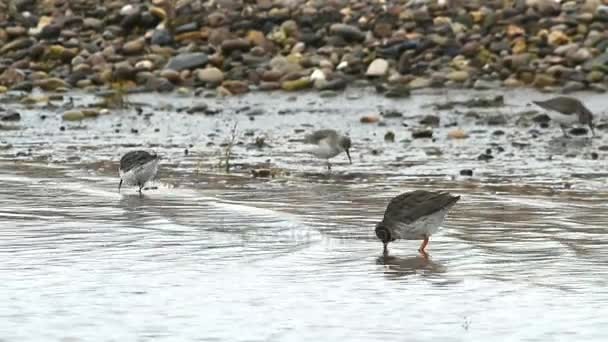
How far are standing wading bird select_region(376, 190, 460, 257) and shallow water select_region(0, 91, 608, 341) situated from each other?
0.52ft

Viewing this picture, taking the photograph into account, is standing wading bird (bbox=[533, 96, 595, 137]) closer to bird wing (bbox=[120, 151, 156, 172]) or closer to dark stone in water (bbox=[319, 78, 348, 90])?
dark stone in water (bbox=[319, 78, 348, 90])

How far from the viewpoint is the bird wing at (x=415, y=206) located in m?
11.2

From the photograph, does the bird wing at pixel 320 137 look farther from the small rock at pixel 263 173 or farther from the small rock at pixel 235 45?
the small rock at pixel 235 45

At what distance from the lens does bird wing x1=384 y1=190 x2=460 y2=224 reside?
1123cm

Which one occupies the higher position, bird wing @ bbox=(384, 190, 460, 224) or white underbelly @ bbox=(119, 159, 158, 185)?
white underbelly @ bbox=(119, 159, 158, 185)

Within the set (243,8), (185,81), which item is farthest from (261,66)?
(243,8)

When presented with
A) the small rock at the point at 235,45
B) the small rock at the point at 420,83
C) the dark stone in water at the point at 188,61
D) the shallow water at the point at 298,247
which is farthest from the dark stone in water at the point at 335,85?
the shallow water at the point at 298,247

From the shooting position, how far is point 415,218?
1108 cm

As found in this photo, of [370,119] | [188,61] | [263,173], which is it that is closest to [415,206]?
[263,173]

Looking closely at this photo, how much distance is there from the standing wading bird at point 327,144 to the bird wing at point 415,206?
5382mm

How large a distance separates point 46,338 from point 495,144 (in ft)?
37.0

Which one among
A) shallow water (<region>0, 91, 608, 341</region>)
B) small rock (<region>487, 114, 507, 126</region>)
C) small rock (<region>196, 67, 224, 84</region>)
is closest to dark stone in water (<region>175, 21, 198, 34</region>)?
small rock (<region>196, 67, 224, 84</region>)

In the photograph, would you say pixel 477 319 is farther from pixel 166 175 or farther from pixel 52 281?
pixel 166 175

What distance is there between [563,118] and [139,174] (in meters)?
7.04
